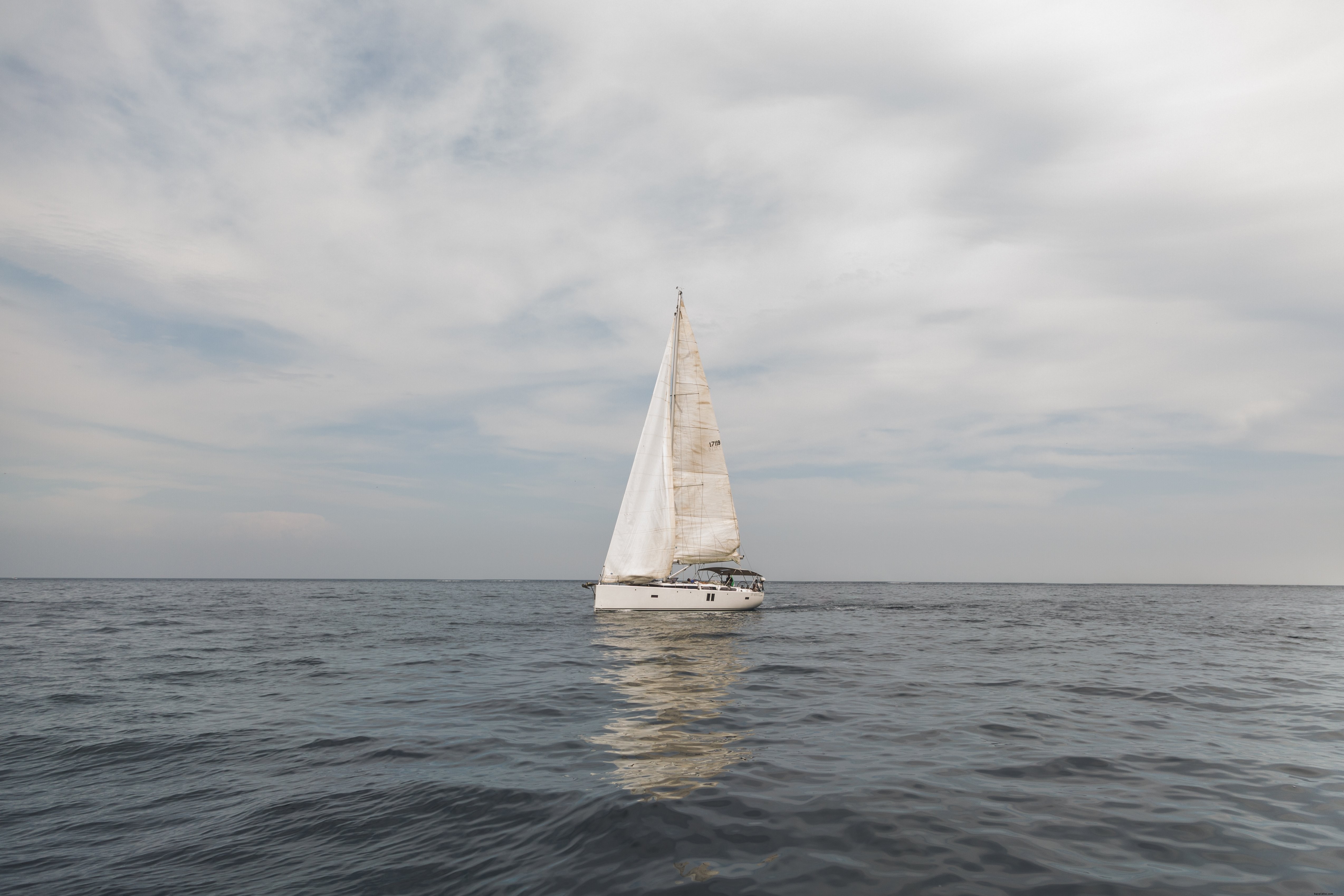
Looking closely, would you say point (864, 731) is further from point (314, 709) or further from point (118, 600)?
point (118, 600)

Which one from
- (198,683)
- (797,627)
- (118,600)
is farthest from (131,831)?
(118,600)

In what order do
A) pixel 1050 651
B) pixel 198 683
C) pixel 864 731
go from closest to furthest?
pixel 864 731
pixel 198 683
pixel 1050 651

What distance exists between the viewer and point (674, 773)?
395 inches

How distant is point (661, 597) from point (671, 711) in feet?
93.8

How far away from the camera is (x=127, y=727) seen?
14.5m

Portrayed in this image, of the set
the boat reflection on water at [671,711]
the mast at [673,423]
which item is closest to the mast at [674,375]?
the mast at [673,423]

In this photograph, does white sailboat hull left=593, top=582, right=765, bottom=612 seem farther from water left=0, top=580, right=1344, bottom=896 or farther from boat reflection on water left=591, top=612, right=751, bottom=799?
water left=0, top=580, right=1344, bottom=896

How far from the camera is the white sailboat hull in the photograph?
42750mm

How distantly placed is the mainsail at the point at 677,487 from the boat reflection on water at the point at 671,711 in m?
11.1

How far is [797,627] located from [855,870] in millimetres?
34074

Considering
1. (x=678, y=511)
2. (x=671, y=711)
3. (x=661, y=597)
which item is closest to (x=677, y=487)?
(x=678, y=511)

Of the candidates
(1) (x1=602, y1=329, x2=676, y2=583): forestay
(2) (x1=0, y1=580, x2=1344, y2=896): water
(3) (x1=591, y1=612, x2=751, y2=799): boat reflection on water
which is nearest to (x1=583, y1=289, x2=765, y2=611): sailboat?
(1) (x1=602, y1=329, x2=676, y2=583): forestay

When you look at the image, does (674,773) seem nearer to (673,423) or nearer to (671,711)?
(671,711)

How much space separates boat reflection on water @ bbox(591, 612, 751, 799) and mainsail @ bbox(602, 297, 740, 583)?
1112cm
